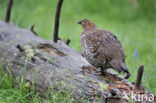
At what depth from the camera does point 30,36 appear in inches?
163

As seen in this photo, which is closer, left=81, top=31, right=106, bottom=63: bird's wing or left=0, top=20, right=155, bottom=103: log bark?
left=0, top=20, right=155, bottom=103: log bark

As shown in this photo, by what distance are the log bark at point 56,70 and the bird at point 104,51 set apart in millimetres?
140

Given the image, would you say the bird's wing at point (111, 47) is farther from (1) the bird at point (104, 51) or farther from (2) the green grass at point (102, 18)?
(2) the green grass at point (102, 18)

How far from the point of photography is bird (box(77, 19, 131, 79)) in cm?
300

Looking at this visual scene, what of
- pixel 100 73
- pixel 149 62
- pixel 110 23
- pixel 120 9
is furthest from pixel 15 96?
pixel 120 9

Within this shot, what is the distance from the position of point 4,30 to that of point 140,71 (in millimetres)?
2526

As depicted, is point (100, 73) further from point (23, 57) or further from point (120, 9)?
point (120, 9)

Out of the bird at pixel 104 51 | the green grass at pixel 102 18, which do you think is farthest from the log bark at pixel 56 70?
the green grass at pixel 102 18

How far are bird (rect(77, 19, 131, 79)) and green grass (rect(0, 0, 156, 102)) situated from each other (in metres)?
2.75

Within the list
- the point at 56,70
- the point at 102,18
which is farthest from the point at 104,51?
the point at 102,18

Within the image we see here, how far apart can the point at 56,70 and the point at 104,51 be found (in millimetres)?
644

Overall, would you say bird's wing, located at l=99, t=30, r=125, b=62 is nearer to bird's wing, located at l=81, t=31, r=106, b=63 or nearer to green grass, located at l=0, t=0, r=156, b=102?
bird's wing, located at l=81, t=31, r=106, b=63

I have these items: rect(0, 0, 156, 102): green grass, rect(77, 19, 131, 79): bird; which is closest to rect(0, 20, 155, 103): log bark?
rect(77, 19, 131, 79): bird

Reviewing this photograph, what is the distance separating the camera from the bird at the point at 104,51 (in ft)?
9.84
